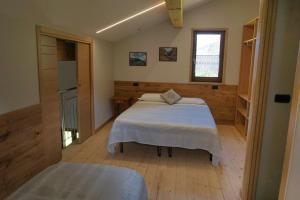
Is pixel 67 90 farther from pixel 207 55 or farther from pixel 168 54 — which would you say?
pixel 207 55

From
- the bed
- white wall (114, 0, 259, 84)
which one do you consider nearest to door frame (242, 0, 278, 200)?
the bed

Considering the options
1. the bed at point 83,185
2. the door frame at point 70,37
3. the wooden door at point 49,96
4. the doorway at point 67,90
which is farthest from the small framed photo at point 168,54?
the bed at point 83,185

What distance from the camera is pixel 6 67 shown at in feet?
6.85

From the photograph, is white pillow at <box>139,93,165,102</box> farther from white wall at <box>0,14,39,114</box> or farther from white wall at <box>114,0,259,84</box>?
white wall at <box>0,14,39,114</box>

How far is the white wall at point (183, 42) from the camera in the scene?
4.73 meters

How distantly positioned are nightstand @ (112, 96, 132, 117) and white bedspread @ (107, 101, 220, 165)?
5.04 ft

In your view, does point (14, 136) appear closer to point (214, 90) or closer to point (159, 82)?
point (159, 82)

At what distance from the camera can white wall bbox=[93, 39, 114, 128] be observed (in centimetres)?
433

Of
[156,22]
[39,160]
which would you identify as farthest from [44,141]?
[156,22]

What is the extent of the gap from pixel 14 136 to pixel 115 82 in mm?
3349

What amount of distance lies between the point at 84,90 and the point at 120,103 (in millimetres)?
1422

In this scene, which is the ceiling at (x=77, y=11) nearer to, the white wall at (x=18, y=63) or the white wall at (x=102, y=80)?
the white wall at (x=18, y=63)

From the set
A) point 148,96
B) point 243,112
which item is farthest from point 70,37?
point 243,112

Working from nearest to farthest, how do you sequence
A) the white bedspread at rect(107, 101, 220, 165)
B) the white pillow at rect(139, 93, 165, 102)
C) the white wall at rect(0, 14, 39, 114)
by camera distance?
the white wall at rect(0, 14, 39, 114)
the white bedspread at rect(107, 101, 220, 165)
the white pillow at rect(139, 93, 165, 102)
